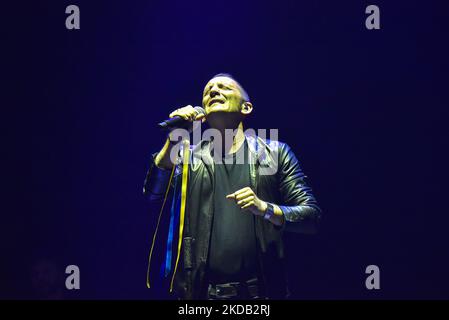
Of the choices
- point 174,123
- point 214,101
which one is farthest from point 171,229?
point 214,101

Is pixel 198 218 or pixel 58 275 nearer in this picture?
pixel 198 218

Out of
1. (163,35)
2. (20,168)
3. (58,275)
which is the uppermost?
(163,35)

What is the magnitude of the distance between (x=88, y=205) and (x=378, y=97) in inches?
69.8

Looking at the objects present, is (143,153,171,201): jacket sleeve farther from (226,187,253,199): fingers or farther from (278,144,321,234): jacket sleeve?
(278,144,321,234): jacket sleeve

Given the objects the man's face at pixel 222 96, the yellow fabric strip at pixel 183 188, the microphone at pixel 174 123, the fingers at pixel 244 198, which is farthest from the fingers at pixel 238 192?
the man's face at pixel 222 96

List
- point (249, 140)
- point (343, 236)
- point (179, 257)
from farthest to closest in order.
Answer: point (343, 236), point (249, 140), point (179, 257)

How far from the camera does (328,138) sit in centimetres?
327

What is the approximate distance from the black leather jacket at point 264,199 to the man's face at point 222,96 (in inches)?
7.8

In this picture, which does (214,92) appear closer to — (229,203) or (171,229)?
(229,203)

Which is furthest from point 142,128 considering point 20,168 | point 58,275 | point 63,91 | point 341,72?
point 341,72

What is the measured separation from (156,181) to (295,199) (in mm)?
667

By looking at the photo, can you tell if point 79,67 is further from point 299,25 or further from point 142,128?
point 299,25

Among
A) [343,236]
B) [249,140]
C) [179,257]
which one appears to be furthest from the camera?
[343,236]

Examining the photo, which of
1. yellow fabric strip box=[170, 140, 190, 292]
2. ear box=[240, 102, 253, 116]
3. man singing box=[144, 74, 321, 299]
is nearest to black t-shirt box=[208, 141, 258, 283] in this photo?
man singing box=[144, 74, 321, 299]
